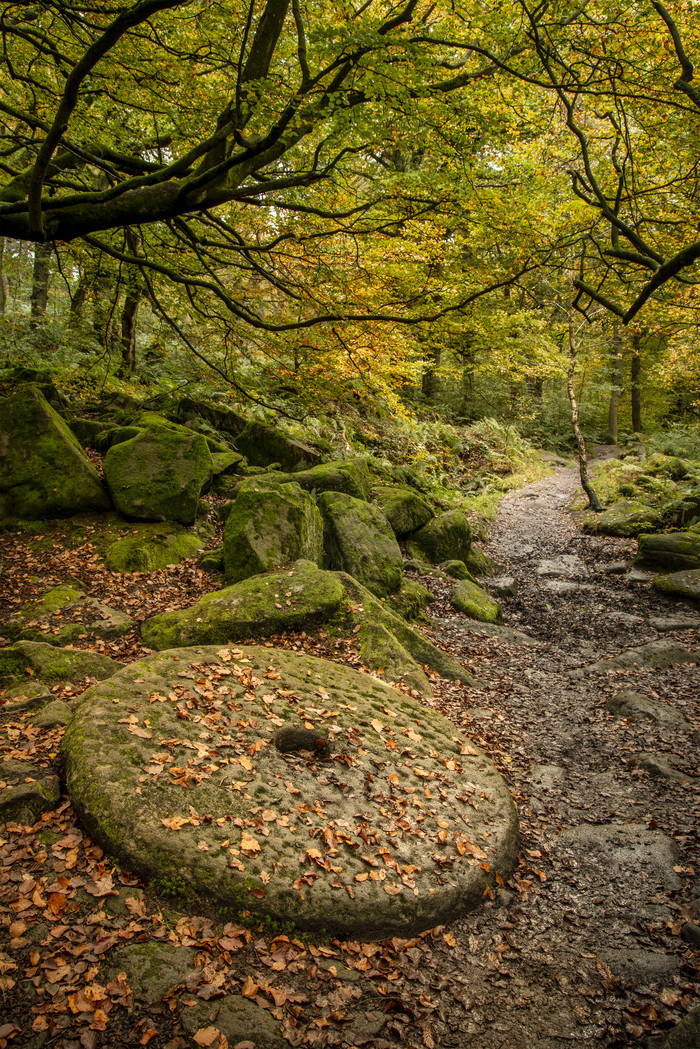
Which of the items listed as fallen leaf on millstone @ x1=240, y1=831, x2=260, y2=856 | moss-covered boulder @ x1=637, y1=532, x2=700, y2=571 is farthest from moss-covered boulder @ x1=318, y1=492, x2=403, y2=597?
moss-covered boulder @ x1=637, y1=532, x2=700, y2=571

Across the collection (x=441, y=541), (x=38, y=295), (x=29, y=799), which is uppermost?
(x=38, y=295)

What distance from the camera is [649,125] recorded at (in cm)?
638

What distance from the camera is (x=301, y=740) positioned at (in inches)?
179

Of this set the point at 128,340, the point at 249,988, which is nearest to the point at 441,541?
the point at 128,340

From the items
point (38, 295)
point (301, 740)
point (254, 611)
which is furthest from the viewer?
point (38, 295)

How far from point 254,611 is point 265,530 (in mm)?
1624

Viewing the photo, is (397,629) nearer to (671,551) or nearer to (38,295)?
(671,551)

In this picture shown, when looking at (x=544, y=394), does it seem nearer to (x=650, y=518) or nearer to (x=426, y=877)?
(x=650, y=518)

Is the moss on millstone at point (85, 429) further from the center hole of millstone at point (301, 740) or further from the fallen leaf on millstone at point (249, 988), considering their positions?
the fallen leaf on millstone at point (249, 988)

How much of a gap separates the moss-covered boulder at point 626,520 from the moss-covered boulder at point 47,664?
38.9 ft

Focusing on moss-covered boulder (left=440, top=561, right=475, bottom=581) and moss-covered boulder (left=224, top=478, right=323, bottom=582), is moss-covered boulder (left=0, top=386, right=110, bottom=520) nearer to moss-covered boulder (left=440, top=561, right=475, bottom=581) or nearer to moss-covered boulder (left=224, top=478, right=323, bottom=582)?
moss-covered boulder (left=224, top=478, right=323, bottom=582)

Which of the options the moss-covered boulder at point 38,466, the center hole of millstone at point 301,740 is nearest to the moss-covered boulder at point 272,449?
the moss-covered boulder at point 38,466

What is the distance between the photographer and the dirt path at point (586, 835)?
3145mm

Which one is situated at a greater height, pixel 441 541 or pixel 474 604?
pixel 441 541
